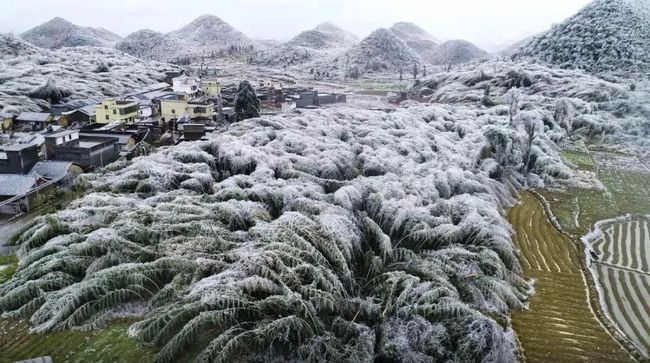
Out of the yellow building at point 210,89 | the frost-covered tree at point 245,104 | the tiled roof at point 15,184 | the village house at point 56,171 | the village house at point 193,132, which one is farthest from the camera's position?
the yellow building at point 210,89

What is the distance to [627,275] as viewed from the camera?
54.7ft

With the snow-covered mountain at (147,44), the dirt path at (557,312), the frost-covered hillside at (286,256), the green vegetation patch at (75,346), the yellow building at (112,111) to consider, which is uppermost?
the snow-covered mountain at (147,44)

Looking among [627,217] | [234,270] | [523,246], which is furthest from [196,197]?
[627,217]

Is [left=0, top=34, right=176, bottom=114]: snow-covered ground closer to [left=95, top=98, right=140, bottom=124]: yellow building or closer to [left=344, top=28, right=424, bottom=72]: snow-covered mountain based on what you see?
[left=95, top=98, right=140, bottom=124]: yellow building

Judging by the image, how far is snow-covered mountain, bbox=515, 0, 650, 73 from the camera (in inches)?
2518

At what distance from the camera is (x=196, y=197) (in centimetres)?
1645

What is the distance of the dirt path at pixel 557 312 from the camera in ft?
40.2

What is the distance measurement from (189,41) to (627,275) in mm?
159657

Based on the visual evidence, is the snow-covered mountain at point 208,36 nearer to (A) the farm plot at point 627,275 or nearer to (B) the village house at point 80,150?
(B) the village house at point 80,150

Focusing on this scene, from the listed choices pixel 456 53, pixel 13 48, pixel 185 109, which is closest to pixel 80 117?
pixel 185 109

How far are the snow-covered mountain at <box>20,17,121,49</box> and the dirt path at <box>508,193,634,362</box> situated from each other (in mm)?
154606

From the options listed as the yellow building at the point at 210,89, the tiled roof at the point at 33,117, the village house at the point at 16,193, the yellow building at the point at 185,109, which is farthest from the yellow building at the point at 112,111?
the village house at the point at 16,193

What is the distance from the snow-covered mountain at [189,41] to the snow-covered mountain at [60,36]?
32.8 feet

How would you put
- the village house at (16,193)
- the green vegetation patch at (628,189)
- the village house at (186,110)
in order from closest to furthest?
the village house at (16,193) → the green vegetation patch at (628,189) → the village house at (186,110)
